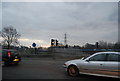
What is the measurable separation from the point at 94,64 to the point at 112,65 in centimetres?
87

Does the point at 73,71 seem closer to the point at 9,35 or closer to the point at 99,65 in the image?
the point at 99,65

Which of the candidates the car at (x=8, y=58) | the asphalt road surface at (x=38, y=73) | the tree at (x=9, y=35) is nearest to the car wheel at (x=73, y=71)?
the asphalt road surface at (x=38, y=73)

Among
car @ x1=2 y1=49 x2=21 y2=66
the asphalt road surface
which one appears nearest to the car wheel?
the asphalt road surface

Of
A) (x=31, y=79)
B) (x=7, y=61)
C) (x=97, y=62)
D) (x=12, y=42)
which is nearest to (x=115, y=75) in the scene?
(x=97, y=62)

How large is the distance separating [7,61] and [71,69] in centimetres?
573

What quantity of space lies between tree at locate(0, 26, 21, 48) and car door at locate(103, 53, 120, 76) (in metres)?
43.9

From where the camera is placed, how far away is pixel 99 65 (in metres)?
6.02

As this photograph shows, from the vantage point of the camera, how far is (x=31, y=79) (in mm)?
6152

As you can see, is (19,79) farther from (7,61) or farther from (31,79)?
(7,61)

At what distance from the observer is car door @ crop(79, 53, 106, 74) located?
6.04 m

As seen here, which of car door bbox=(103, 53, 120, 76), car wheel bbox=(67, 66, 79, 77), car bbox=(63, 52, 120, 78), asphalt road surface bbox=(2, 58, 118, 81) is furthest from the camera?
car wheel bbox=(67, 66, 79, 77)

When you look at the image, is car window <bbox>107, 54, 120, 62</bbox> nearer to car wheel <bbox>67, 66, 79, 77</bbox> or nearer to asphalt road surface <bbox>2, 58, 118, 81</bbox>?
asphalt road surface <bbox>2, 58, 118, 81</bbox>

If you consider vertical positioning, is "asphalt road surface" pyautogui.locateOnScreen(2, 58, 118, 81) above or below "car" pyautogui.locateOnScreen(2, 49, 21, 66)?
below

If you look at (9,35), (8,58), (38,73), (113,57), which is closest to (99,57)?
(113,57)
